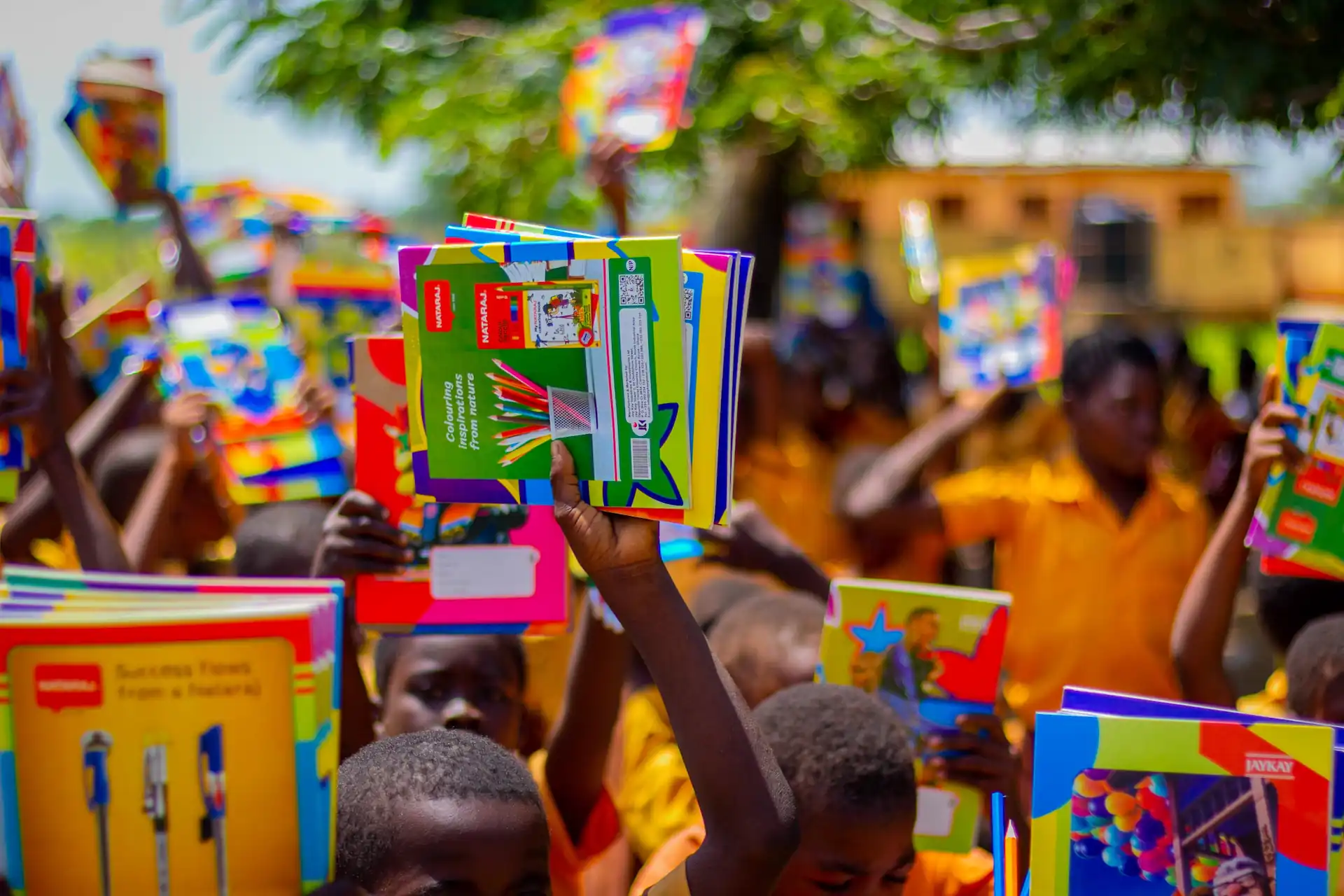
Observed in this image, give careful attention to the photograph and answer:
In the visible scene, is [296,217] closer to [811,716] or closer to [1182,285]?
[811,716]

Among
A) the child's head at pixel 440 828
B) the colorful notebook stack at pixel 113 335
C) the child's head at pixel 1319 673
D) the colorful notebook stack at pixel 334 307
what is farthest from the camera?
the colorful notebook stack at pixel 334 307

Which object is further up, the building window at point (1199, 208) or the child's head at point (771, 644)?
the building window at point (1199, 208)

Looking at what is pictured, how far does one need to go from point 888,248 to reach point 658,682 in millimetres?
9518

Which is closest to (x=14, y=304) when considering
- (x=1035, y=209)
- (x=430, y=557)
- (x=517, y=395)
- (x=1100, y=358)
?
(x=430, y=557)

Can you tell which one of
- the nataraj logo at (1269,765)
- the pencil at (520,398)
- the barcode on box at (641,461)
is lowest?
the nataraj logo at (1269,765)

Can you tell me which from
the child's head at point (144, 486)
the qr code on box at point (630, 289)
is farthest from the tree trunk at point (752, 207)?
the qr code on box at point (630, 289)

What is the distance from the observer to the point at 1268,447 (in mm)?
2691

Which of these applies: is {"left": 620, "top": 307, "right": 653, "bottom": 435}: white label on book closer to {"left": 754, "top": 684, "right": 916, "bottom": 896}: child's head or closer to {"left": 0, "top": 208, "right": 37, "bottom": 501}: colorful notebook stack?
{"left": 754, "top": 684, "right": 916, "bottom": 896}: child's head

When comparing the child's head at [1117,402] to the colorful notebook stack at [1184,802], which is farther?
the child's head at [1117,402]

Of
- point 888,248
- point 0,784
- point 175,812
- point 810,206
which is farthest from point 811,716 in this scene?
point 888,248

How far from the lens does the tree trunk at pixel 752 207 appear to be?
745 centimetres

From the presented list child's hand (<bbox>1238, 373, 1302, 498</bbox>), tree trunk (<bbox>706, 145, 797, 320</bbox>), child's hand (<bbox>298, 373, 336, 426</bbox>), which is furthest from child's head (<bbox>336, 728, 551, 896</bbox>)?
tree trunk (<bbox>706, 145, 797, 320</bbox>)

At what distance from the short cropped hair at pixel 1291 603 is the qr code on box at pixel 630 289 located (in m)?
2.22

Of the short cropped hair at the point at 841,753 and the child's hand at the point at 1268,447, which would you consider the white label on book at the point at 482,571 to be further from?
the child's hand at the point at 1268,447
